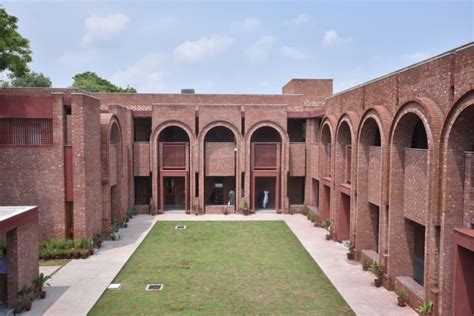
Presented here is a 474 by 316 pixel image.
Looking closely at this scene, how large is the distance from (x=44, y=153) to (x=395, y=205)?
1433 centimetres

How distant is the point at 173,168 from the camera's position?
90.9ft

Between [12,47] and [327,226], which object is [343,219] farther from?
[12,47]

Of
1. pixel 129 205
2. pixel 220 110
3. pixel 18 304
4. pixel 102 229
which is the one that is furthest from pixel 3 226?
pixel 220 110

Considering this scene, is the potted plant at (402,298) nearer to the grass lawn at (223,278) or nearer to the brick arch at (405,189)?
the brick arch at (405,189)

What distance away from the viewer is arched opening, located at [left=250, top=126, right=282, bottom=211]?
27891 mm

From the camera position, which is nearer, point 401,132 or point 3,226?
point 3,226

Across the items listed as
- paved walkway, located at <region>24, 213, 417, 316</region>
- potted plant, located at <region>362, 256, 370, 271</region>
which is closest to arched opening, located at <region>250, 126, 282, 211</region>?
paved walkway, located at <region>24, 213, 417, 316</region>

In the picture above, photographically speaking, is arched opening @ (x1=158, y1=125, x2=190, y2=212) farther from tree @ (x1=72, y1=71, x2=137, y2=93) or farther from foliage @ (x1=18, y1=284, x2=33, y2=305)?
tree @ (x1=72, y1=71, x2=137, y2=93)

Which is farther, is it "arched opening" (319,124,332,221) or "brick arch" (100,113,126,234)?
"arched opening" (319,124,332,221)

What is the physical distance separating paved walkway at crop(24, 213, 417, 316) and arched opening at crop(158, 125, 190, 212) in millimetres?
5658

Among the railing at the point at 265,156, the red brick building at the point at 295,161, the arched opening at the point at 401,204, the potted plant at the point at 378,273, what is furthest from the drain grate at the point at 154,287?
the railing at the point at 265,156

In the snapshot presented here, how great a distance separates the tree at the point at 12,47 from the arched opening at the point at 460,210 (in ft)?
74.8

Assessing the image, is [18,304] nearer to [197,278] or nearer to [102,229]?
[197,278]

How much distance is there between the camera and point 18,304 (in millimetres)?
11977
